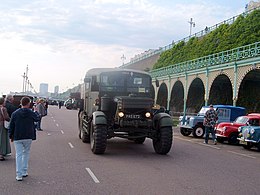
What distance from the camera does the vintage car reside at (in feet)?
56.1

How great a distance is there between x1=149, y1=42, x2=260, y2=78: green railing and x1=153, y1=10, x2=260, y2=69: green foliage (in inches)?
136

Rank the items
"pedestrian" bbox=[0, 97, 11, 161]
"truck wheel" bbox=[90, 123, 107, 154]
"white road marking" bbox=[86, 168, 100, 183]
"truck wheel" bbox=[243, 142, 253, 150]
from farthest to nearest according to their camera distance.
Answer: "truck wheel" bbox=[243, 142, 253, 150] → "truck wheel" bbox=[90, 123, 107, 154] → "pedestrian" bbox=[0, 97, 11, 161] → "white road marking" bbox=[86, 168, 100, 183]

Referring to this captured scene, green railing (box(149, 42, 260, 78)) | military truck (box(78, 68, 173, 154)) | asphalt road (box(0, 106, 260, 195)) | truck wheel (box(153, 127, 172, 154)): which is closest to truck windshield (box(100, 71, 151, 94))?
military truck (box(78, 68, 173, 154))

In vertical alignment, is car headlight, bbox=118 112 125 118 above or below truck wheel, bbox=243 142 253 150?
above

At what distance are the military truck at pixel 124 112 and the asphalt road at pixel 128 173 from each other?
641mm

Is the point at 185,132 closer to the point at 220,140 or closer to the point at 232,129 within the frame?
the point at 220,140

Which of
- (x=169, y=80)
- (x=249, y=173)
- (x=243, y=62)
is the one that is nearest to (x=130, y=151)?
(x=249, y=173)

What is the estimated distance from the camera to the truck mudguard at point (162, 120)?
13.4 meters

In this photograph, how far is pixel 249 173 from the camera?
1085 cm

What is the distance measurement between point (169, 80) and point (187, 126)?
28.0 metres

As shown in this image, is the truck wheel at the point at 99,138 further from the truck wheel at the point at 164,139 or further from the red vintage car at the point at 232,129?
the red vintage car at the point at 232,129

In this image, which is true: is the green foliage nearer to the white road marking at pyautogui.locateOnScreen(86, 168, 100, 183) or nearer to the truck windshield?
the truck windshield

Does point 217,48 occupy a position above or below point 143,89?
above

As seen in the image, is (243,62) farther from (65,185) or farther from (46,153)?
(65,185)
